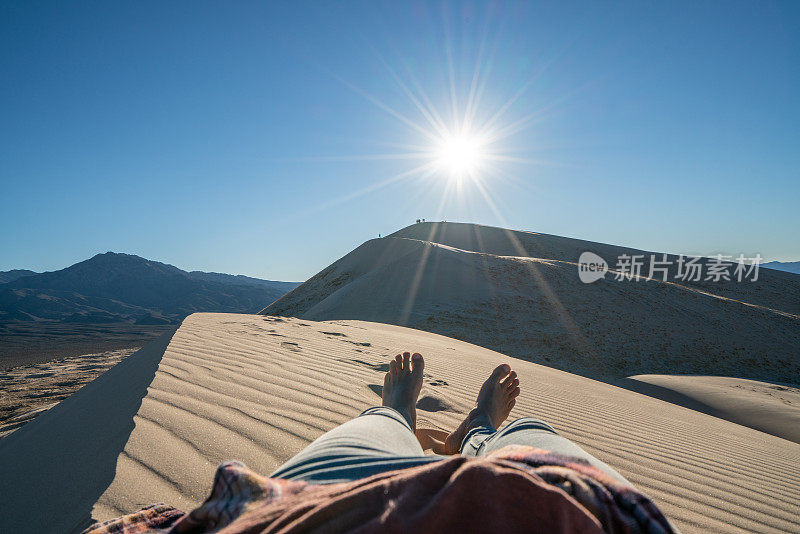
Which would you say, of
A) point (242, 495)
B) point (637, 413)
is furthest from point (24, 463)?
point (637, 413)

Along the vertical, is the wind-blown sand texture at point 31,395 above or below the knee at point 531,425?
below

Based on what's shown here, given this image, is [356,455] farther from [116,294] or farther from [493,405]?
[116,294]

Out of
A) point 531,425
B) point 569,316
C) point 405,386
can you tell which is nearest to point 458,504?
point 531,425

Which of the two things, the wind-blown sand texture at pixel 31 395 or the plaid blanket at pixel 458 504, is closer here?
the plaid blanket at pixel 458 504

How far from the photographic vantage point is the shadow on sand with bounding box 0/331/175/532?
1167mm

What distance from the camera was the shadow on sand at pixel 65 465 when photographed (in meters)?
1.17

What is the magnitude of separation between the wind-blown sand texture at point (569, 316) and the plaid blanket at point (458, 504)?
950 centimetres

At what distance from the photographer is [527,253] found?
27484mm

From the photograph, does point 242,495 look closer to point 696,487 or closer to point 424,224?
point 696,487

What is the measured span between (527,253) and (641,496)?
93.3 feet

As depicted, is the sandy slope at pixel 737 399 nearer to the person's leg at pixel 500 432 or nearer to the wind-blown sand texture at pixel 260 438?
the wind-blown sand texture at pixel 260 438

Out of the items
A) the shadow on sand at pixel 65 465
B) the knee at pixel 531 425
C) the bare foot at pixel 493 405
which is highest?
the knee at pixel 531 425

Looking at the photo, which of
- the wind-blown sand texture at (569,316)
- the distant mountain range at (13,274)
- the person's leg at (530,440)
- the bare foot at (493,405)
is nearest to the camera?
the person's leg at (530,440)

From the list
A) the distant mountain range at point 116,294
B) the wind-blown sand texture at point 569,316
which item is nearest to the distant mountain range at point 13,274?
the distant mountain range at point 116,294
